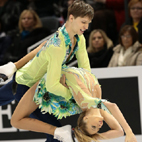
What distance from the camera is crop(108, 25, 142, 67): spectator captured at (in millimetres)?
4457

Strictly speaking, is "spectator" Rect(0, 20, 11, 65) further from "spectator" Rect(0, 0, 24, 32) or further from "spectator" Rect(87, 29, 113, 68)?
"spectator" Rect(87, 29, 113, 68)

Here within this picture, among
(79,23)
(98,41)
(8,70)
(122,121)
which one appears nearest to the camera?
(122,121)

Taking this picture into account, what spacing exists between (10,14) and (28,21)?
2.32 feet

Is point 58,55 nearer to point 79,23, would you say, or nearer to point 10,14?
point 79,23

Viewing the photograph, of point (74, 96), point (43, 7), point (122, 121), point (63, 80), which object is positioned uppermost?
point (43, 7)

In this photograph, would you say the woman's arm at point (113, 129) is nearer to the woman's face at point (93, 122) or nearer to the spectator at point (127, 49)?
the woman's face at point (93, 122)

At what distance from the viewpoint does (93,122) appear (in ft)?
9.96

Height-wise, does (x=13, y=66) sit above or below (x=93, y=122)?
above

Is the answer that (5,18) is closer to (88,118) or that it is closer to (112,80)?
(112,80)

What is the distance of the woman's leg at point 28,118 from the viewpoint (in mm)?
3185

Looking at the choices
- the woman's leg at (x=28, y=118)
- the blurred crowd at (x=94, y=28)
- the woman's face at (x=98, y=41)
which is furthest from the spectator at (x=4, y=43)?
the woman's leg at (x=28, y=118)

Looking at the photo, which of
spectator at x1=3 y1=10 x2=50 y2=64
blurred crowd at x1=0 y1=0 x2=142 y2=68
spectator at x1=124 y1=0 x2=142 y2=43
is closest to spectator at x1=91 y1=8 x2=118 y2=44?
blurred crowd at x1=0 y1=0 x2=142 y2=68

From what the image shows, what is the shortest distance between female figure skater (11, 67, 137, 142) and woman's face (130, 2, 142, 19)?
6.78 ft

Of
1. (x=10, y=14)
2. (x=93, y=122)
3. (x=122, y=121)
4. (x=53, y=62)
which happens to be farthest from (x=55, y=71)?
(x=10, y=14)
